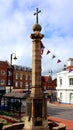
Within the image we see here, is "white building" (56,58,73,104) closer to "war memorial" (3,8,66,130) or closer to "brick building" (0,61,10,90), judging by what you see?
"brick building" (0,61,10,90)

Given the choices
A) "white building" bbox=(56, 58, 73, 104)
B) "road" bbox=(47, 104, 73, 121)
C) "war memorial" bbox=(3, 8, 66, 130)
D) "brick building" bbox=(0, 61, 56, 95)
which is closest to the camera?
"war memorial" bbox=(3, 8, 66, 130)

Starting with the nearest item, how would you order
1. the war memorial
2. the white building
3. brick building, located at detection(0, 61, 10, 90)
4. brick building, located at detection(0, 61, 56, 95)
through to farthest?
1. the war memorial
2. the white building
3. brick building, located at detection(0, 61, 10, 90)
4. brick building, located at detection(0, 61, 56, 95)

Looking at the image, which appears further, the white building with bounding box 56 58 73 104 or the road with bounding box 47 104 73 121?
the white building with bounding box 56 58 73 104

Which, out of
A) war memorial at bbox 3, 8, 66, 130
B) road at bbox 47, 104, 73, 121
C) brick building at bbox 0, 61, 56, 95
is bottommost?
road at bbox 47, 104, 73, 121

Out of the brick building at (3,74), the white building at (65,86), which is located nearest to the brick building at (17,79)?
the brick building at (3,74)

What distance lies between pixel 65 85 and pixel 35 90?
136 feet

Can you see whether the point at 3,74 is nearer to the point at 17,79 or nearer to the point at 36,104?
the point at 17,79

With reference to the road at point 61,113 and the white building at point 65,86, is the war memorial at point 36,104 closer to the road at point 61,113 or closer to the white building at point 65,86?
the road at point 61,113

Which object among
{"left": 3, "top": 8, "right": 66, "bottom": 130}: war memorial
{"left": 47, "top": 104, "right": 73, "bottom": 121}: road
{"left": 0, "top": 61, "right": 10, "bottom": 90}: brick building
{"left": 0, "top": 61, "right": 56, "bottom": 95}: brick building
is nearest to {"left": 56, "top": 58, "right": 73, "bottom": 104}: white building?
{"left": 0, "top": 61, "right": 56, "bottom": 95}: brick building

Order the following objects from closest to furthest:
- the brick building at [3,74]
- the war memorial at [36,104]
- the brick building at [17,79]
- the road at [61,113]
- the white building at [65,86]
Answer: the war memorial at [36,104]
the road at [61,113]
the white building at [65,86]
the brick building at [3,74]
the brick building at [17,79]

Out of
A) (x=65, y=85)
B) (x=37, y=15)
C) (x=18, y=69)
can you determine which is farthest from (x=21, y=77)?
(x=37, y=15)

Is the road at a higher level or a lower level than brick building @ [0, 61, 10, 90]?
lower

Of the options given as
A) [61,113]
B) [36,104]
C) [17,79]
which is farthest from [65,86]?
[36,104]

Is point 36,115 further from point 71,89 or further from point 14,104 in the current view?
point 71,89
